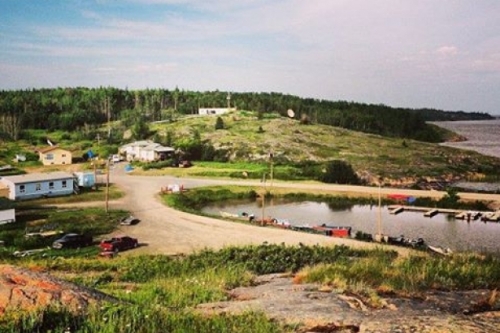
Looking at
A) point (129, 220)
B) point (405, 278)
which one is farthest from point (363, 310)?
point (129, 220)

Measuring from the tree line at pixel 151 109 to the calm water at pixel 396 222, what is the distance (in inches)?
2949

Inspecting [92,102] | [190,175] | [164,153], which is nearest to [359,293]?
[190,175]

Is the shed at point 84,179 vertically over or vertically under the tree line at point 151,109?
under

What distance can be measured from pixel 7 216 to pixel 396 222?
33.4 metres

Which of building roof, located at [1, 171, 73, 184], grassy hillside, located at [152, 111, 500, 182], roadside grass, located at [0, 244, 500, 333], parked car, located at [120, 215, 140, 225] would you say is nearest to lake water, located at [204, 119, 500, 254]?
parked car, located at [120, 215, 140, 225]

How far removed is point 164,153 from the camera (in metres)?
82.6

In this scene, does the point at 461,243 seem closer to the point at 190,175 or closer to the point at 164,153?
the point at 190,175

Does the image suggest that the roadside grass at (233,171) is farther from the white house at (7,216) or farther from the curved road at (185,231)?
the white house at (7,216)

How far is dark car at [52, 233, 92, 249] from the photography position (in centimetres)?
3106

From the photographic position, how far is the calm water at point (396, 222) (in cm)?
3719

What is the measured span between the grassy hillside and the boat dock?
70.3 feet

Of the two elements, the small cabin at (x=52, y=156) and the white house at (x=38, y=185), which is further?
the small cabin at (x=52, y=156)

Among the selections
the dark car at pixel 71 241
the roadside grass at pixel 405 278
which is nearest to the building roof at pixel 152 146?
the dark car at pixel 71 241

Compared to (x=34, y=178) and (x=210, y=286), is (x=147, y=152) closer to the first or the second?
(x=34, y=178)
